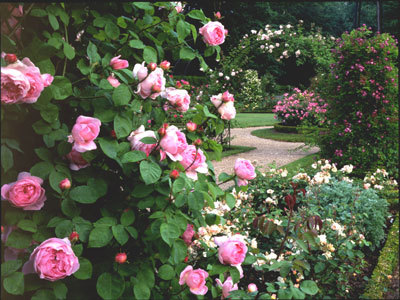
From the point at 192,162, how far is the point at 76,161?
36 cm

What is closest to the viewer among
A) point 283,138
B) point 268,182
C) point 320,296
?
point 320,296

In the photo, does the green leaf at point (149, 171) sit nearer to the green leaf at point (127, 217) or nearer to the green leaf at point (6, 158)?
the green leaf at point (127, 217)

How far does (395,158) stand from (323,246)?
3.88 metres

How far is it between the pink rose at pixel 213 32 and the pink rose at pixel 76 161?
2.06 feet

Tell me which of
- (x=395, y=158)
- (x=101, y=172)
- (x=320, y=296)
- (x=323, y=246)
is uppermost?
(x=101, y=172)

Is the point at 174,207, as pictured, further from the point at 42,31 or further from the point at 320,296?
the point at 320,296

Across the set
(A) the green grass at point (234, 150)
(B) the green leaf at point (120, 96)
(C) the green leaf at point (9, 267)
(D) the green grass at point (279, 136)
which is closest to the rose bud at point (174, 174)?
(B) the green leaf at point (120, 96)

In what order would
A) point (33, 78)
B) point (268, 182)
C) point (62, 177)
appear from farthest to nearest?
point (268, 182)
point (62, 177)
point (33, 78)

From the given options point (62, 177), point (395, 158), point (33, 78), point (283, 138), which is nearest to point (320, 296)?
point (62, 177)

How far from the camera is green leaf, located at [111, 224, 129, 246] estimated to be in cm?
113

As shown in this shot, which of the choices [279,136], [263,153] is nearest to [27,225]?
[263,153]

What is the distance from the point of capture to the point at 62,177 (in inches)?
43.8

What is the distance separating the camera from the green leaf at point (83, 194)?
1111 mm

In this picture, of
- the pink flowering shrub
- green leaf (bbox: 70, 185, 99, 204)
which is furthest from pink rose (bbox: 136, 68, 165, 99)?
the pink flowering shrub
